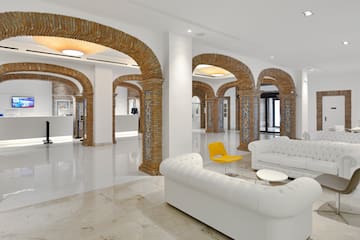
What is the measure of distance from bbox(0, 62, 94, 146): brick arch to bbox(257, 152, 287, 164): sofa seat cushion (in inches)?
251

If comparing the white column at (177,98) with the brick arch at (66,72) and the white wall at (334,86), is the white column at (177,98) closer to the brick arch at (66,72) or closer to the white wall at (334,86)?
the brick arch at (66,72)

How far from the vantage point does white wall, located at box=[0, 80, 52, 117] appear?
13148 millimetres

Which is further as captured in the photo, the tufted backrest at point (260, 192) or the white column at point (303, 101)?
the white column at point (303, 101)

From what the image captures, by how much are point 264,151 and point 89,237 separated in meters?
4.18

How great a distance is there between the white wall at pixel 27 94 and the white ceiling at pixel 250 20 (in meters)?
12.0

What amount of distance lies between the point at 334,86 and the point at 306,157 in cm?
840

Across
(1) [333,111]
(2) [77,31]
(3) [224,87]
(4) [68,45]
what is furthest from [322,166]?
(3) [224,87]

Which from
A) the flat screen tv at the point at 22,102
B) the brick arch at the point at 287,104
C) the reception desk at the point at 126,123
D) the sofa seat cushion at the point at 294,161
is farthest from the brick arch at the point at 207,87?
the sofa seat cushion at the point at 294,161

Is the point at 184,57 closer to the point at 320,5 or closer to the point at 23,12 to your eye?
the point at 320,5

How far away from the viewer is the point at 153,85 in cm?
526

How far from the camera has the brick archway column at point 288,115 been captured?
10109 millimetres

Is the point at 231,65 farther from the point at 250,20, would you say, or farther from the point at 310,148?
the point at 310,148

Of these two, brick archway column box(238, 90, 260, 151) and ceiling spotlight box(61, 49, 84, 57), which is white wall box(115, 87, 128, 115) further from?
brick archway column box(238, 90, 260, 151)

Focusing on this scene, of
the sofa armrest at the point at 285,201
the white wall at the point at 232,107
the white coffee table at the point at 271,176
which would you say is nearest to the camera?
the sofa armrest at the point at 285,201
